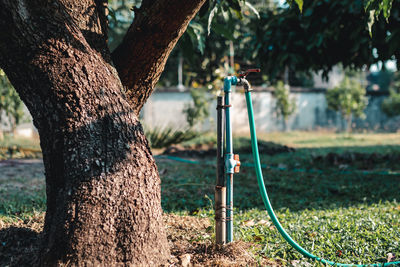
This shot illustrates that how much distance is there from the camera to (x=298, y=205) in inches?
161

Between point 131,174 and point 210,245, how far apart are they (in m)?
0.71

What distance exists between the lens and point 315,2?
4.90 m

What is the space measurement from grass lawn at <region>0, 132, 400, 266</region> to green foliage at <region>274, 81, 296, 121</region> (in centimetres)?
985

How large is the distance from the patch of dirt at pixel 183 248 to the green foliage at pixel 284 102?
48.0 ft

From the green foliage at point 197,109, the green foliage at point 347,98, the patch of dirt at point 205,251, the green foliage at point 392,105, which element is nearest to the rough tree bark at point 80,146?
the patch of dirt at point 205,251

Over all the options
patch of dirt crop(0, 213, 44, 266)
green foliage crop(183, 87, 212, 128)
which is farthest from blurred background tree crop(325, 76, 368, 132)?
patch of dirt crop(0, 213, 44, 266)

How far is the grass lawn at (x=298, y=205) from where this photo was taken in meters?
2.49

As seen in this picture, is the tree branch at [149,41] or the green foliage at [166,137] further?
the green foliage at [166,137]

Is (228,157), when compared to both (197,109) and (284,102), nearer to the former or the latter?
(197,109)

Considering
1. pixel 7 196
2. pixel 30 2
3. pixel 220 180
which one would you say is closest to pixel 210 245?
pixel 220 180

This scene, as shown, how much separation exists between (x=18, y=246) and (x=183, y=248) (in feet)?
3.40

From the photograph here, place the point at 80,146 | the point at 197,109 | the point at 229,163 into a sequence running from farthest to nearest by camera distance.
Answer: the point at 197,109, the point at 229,163, the point at 80,146

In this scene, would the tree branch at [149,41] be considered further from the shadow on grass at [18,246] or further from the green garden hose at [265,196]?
the shadow on grass at [18,246]

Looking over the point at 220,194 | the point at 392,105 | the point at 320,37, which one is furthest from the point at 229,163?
the point at 392,105
